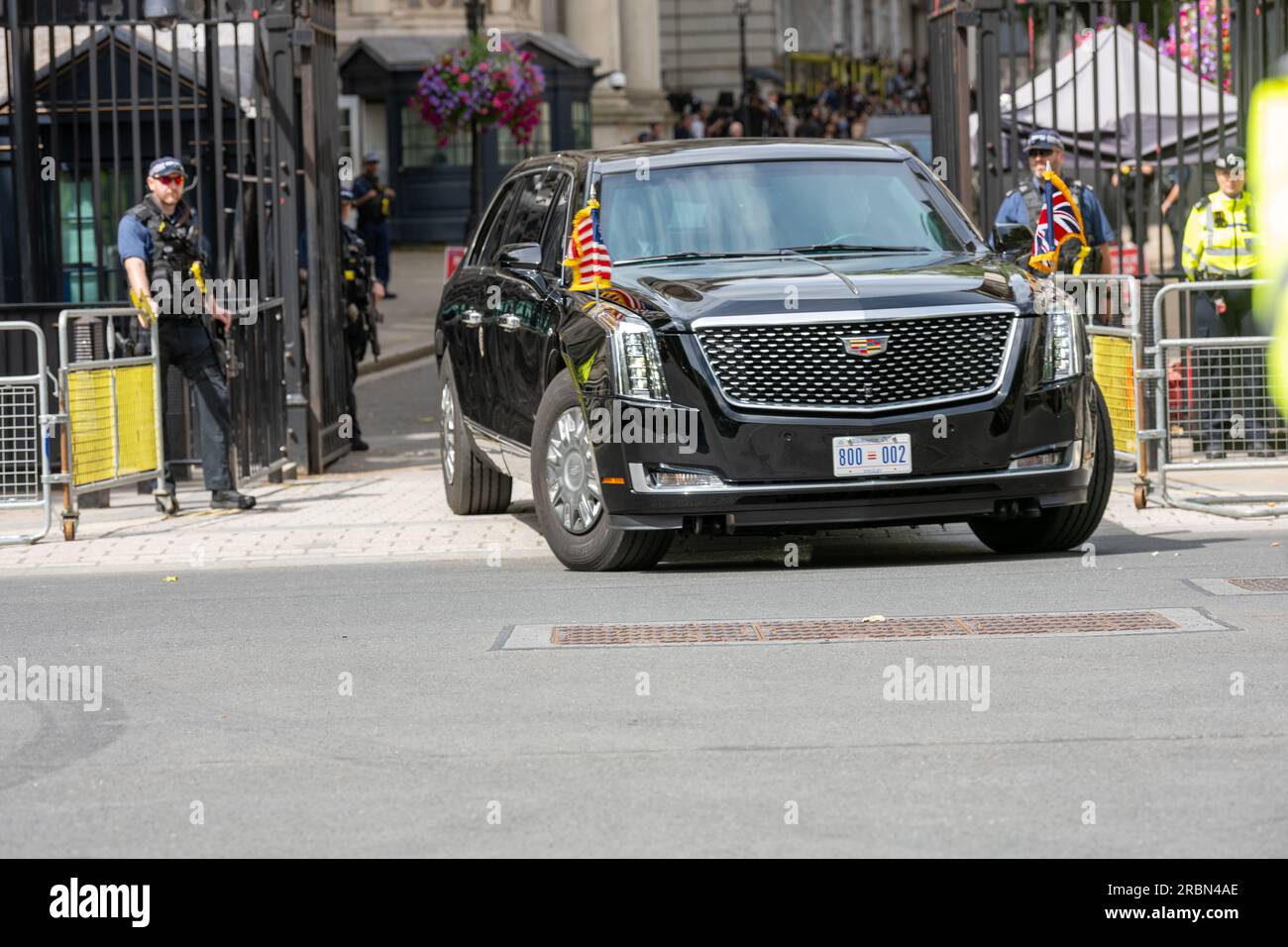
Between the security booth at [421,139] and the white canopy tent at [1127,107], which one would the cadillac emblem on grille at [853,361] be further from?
the security booth at [421,139]

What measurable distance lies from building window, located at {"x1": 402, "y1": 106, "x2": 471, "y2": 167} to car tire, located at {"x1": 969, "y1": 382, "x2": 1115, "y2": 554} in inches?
1492

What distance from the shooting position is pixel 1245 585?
29.7ft

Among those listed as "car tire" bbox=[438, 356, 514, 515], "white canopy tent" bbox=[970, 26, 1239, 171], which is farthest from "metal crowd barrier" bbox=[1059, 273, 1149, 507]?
"white canopy tent" bbox=[970, 26, 1239, 171]

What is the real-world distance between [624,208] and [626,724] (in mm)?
4444

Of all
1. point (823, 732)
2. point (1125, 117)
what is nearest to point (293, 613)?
point (823, 732)

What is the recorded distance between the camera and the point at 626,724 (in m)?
6.66

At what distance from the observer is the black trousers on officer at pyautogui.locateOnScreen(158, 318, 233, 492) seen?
1263 centimetres

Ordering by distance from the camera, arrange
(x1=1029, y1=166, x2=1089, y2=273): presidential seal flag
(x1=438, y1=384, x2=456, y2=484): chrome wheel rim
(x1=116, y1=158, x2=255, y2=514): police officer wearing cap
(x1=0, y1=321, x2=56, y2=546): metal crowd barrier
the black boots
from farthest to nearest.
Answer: (x1=1029, y1=166, x2=1089, y2=273): presidential seal flag
the black boots
(x1=438, y1=384, x2=456, y2=484): chrome wheel rim
(x1=116, y1=158, x2=255, y2=514): police officer wearing cap
(x1=0, y1=321, x2=56, y2=546): metal crowd barrier

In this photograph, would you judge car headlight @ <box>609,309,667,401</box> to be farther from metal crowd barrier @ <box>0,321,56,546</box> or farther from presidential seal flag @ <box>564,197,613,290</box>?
metal crowd barrier @ <box>0,321,56,546</box>

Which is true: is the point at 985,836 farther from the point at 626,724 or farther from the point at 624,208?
the point at 624,208

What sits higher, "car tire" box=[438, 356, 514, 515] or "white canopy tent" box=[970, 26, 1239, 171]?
"white canopy tent" box=[970, 26, 1239, 171]

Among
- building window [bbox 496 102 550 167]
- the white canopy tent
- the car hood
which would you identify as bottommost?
the car hood

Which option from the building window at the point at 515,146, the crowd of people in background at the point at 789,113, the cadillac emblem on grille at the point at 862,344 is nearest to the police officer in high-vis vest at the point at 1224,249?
the cadillac emblem on grille at the point at 862,344

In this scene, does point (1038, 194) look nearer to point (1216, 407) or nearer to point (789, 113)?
point (1216, 407)
